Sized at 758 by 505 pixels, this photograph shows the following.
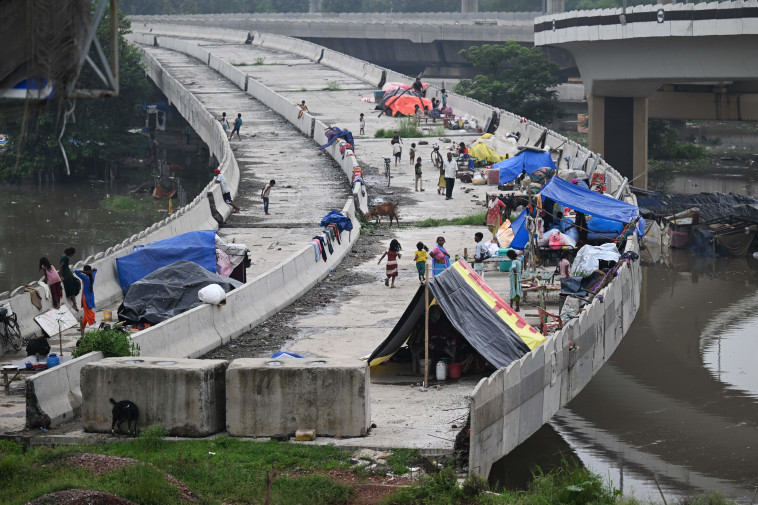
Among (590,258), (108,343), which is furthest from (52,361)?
(590,258)

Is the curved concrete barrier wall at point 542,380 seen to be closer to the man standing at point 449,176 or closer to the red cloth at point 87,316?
the red cloth at point 87,316

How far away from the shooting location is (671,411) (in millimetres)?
24203

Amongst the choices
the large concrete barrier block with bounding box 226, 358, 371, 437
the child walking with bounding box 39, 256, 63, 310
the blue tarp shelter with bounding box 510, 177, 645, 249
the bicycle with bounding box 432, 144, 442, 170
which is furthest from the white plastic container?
the bicycle with bounding box 432, 144, 442, 170

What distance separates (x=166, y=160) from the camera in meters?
70.8

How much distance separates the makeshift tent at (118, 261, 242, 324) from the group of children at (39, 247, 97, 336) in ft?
2.17

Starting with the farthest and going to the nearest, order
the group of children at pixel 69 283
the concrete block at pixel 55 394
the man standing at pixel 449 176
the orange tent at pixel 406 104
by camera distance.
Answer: the orange tent at pixel 406 104 → the man standing at pixel 449 176 → the group of children at pixel 69 283 → the concrete block at pixel 55 394

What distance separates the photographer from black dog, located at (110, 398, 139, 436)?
16656 mm

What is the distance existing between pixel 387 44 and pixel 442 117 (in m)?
46.6

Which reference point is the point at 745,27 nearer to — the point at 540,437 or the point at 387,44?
the point at 540,437

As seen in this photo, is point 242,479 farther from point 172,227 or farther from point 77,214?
point 77,214

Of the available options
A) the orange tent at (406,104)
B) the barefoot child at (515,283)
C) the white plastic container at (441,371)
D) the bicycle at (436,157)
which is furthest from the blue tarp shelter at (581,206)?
the orange tent at (406,104)

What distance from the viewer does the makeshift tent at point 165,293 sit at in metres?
23.0

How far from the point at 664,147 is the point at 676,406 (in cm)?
4638

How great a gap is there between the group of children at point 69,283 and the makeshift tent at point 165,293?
66 cm
